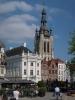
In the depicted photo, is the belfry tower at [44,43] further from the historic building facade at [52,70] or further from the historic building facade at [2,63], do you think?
the historic building facade at [2,63]

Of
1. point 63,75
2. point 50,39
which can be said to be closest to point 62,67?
point 63,75

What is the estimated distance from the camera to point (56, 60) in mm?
147375

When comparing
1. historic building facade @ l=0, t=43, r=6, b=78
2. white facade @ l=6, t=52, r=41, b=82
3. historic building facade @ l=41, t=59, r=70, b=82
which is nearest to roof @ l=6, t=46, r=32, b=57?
white facade @ l=6, t=52, r=41, b=82

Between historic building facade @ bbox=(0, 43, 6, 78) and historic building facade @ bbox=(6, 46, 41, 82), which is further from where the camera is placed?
historic building facade @ bbox=(6, 46, 41, 82)

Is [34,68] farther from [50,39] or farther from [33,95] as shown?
[33,95]

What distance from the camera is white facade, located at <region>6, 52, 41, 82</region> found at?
12862cm

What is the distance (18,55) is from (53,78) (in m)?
19.8

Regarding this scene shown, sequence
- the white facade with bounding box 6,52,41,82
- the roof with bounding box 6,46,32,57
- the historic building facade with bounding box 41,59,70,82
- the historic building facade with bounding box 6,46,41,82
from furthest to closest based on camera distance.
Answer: the historic building facade with bounding box 41,59,70,82 → the roof with bounding box 6,46,32,57 → the historic building facade with bounding box 6,46,41,82 → the white facade with bounding box 6,52,41,82

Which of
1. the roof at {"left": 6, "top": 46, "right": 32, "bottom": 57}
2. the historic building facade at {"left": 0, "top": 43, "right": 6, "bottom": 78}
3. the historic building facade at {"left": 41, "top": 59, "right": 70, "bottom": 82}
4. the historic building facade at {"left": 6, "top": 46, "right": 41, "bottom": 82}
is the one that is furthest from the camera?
the historic building facade at {"left": 41, "top": 59, "right": 70, "bottom": 82}

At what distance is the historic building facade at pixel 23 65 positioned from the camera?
12873cm

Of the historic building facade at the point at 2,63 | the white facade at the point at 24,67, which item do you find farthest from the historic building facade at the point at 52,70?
the historic building facade at the point at 2,63

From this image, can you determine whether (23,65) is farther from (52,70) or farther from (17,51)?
(52,70)

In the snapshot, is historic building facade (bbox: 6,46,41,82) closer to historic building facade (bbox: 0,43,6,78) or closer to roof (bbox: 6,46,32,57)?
roof (bbox: 6,46,32,57)

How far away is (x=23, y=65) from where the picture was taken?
5089 inches
